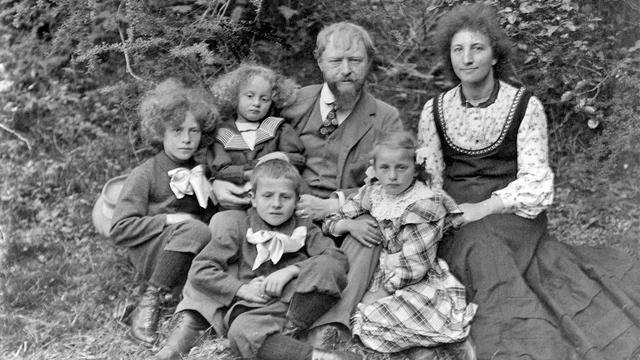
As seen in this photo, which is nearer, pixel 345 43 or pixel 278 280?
pixel 278 280

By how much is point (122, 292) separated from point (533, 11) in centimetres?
310

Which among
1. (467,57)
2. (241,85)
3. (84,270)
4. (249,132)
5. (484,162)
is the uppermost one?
(467,57)

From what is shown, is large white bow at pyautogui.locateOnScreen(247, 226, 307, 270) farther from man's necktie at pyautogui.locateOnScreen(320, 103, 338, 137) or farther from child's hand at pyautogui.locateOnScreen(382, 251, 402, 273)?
man's necktie at pyautogui.locateOnScreen(320, 103, 338, 137)

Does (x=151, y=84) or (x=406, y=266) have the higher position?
(x=151, y=84)

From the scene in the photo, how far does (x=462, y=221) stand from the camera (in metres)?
4.36

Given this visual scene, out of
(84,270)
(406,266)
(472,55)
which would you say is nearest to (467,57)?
(472,55)

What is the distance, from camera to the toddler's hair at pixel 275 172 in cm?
430

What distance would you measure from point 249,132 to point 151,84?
0.93 metres

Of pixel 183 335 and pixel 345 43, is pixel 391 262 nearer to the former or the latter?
pixel 183 335

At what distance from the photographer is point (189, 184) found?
4.67 m

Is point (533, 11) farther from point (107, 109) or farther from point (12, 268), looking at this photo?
point (12, 268)

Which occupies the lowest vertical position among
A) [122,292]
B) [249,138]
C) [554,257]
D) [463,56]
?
[122,292]

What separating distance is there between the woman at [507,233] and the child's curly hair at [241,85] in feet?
2.55

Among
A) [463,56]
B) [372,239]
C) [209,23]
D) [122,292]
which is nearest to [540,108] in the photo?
[463,56]
